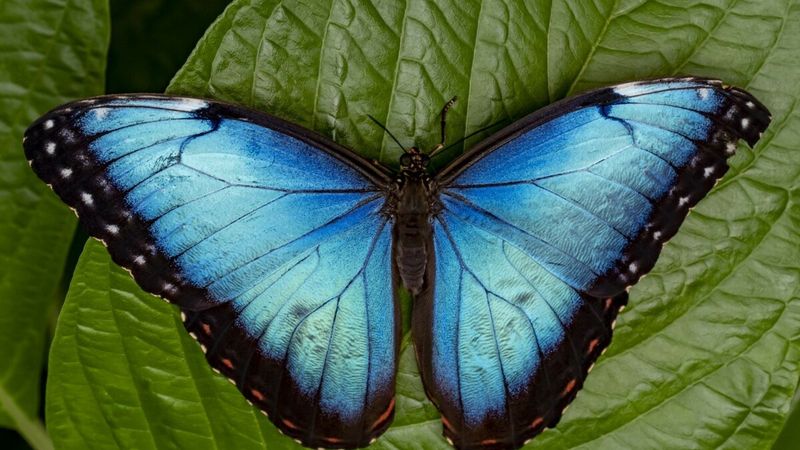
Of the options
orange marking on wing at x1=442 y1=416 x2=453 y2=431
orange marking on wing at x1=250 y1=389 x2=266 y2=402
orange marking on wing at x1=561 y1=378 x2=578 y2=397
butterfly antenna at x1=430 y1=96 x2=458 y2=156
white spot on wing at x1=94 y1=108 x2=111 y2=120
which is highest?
butterfly antenna at x1=430 y1=96 x2=458 y2=156

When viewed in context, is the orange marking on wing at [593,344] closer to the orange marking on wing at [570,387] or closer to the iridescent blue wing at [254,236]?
the orange marking on wing at [570,387]

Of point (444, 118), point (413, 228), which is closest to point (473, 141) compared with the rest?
point (444, 118)

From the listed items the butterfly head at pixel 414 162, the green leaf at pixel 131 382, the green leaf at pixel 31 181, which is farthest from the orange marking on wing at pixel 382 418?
the green leaf at pixel 31 181

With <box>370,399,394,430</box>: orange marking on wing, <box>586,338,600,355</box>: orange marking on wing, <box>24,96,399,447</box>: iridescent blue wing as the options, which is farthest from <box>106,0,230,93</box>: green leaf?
<box>586,338,600,355</box>: orange marking on wing

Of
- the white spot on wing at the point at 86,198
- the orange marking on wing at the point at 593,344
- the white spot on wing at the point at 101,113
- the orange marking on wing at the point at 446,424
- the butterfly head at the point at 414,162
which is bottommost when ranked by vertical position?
the orange marking on wing at the point at 446,424

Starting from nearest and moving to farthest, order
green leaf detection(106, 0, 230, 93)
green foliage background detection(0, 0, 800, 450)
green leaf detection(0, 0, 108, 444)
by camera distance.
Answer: green foliage background detection(0, 0, 800, 450)
green leaf detection(0, 0, 108, 444)
green leaf detection(106, 0, 230, 93)

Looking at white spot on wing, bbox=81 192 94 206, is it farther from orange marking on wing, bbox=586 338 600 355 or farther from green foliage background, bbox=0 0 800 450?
orange marking on wing, bbox=586 338 600 355

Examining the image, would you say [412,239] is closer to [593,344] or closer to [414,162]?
[414,162]
